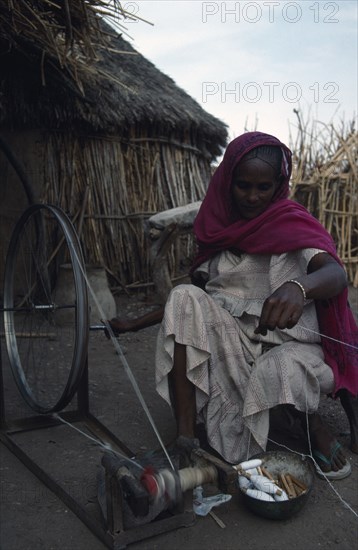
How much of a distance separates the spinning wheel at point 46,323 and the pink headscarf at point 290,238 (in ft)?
2.28

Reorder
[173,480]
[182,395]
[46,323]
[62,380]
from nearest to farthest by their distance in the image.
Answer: [173,480] < [182,395] < [62,380] < [46,323]

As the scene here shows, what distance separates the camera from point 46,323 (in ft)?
15.6

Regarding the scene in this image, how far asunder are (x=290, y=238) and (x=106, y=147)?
3.75 m

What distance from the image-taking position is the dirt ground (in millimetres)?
1742

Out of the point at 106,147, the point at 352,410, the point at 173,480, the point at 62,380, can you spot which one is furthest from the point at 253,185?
the point at 106,147

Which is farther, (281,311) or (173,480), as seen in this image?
(281,311)

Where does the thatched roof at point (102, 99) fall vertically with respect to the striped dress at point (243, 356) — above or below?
above

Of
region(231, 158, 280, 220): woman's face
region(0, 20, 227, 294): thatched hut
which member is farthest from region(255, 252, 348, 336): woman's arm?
region(0, 20, 227, 294): thatched hut

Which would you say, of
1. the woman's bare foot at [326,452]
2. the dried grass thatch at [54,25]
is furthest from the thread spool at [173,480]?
the dried grass thatch at [54,25]

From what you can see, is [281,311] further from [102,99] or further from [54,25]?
[102,99]

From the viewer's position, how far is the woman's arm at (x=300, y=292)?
1.79 meters

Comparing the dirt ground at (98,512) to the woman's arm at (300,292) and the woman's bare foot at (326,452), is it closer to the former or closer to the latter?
the woman's bare foot at (326,452)

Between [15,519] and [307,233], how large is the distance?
4.90 feet

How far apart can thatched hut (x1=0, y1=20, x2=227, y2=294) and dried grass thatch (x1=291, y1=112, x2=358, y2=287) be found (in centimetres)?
138
